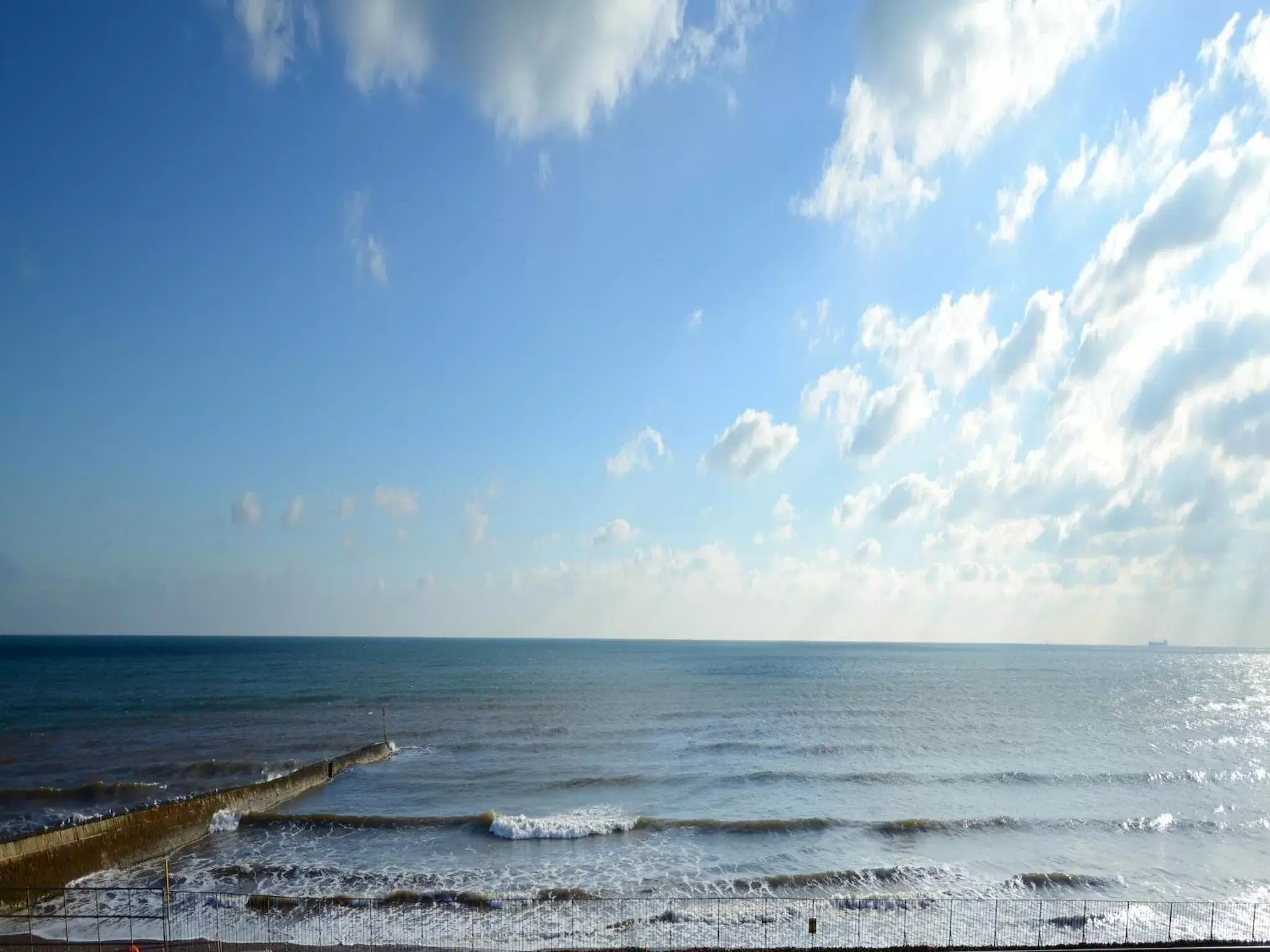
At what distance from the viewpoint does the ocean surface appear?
26.5 meters

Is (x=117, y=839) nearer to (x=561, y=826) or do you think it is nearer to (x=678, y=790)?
(x=561, y=826)

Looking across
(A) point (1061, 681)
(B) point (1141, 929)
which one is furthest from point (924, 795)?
(A) point (1061, 681)

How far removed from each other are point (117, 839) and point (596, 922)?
62.3 feet

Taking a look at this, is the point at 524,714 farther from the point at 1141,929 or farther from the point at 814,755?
the point at 1141,929

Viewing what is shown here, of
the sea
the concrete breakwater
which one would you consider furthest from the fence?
the concrete breakwater

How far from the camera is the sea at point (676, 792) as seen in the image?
86.2 feet

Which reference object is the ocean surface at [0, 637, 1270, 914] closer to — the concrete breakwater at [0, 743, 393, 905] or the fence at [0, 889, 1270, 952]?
the concrete breakwater at [0, 743, 393, 905]

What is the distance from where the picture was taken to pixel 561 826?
31.7 metres

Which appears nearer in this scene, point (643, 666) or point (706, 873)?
point (706, 873)

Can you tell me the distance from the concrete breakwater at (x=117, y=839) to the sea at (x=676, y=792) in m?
0.82

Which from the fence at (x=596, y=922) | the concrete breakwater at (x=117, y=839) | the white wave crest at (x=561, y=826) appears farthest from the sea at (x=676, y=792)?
the fence at (x=596, y=922)

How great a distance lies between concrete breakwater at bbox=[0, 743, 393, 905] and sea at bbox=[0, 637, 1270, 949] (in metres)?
0.82

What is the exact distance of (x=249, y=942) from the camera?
1991 cm

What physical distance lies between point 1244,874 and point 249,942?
3481cm
